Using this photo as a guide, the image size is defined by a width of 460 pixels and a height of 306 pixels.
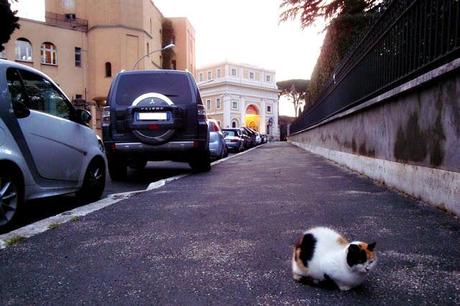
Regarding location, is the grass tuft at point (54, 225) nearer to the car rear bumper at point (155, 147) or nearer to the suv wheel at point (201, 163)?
the car rear bumper at point (155, 147)

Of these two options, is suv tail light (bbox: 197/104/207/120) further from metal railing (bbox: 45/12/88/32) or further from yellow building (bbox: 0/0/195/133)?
metal railing (bbox: 45/12/88/32)

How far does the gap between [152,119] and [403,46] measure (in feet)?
15.6

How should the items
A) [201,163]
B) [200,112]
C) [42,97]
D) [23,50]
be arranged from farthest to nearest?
[23,50], [201,163], [200,112], [42,97]

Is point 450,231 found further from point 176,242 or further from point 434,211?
point 176,242

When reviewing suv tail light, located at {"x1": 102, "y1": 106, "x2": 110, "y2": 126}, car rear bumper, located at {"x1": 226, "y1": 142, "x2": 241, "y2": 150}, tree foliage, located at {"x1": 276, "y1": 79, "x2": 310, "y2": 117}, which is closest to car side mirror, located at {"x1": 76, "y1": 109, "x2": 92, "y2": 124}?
suv tail light, located at {"x1": 102, "y1": 106, "x2": 110, "y2": 126}

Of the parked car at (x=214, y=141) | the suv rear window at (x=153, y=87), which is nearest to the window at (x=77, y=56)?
the parked car at (x=214, y=141)

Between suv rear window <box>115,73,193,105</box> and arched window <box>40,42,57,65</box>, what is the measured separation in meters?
37.7

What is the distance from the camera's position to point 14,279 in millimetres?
2734

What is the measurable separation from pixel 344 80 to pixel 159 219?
315 inches

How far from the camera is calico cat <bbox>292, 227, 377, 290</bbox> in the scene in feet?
6.92

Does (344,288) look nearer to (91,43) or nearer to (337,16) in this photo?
(337,16)

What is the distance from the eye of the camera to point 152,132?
27.9 ft

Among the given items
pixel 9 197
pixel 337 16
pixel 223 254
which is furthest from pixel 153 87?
pixel 337 16

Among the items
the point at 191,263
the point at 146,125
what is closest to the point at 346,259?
the point at 191,263
